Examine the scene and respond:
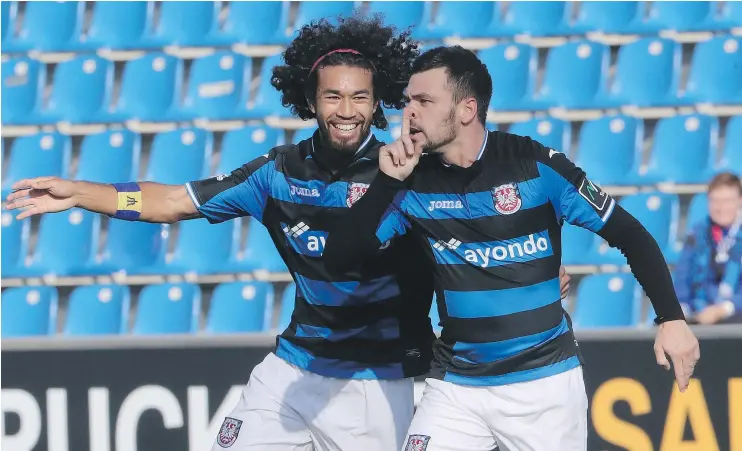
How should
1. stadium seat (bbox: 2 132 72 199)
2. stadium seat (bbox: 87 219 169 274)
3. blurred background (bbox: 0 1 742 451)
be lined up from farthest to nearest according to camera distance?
stadium seat (bbox: 2 132 72 199) → stadium seat (bbox: 87 219 169 274) → blurred background (bbox: 0 1 742 451)

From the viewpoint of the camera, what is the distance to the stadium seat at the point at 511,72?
25.7ft

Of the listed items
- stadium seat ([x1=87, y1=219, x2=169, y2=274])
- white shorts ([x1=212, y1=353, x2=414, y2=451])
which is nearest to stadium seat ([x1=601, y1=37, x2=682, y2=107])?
stadium seat ([x1=87, y1=219, x2=169, y2=274])

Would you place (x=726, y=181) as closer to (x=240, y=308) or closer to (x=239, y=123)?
(x=240, y=308)

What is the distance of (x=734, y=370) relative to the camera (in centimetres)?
479

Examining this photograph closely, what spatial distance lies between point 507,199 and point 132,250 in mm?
4551

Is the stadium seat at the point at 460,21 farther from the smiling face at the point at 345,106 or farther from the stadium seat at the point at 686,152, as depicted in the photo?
the smiling face at the point at 345,106

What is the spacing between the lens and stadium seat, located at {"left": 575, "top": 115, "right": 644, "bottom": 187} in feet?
24.5

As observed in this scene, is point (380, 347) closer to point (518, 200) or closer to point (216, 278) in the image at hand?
point (518, 200)

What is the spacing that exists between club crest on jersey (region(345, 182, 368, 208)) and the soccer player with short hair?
0.25 meters

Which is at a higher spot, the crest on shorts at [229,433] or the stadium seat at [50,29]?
the stadium seat at [50,29]

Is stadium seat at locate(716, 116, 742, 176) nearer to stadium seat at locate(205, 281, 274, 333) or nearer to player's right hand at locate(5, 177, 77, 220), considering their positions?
stadium seat at locate(205, 281, 274, 333)

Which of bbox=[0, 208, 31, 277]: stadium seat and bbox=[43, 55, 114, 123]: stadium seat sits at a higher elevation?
bbox=[43, 55, 114, 123]: stadium seat

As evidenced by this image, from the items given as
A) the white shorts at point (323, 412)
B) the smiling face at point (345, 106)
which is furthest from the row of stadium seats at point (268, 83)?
the white shorts at point (323, 412)

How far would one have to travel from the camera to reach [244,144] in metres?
7.81
